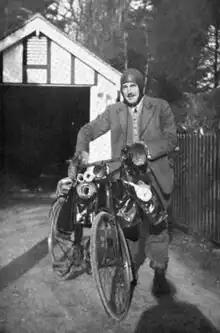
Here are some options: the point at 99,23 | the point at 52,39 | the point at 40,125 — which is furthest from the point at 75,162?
the point at 99,23

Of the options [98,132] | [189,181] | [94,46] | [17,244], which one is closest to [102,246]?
[98,132]

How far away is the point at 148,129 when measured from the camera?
15.2 ft

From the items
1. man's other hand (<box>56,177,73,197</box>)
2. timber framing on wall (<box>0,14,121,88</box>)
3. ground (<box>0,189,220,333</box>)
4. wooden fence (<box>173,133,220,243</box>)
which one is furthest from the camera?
timber framing on wall (<box>0,14,121,88</box>)

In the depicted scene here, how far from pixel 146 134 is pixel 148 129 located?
0.05 meters

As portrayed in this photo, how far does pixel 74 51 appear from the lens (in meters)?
10.2

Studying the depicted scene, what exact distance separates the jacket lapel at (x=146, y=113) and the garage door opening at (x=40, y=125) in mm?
10212

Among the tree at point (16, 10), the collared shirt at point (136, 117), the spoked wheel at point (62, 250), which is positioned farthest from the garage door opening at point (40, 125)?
the collared shirt at point (136, 117)

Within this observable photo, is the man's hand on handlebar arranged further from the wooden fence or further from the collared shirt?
the wooden fence

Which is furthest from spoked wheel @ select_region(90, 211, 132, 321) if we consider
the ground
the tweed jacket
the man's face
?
the man's face

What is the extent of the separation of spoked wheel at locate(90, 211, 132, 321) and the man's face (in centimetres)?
125

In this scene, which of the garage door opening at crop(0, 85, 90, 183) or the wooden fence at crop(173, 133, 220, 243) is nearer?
the wooden fence at crop(173, 133, 220, 243)

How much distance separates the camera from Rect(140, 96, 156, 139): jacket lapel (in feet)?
15.1

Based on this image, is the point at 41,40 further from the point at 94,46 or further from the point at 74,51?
the point at 94,46

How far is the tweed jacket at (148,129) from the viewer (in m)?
4.50
